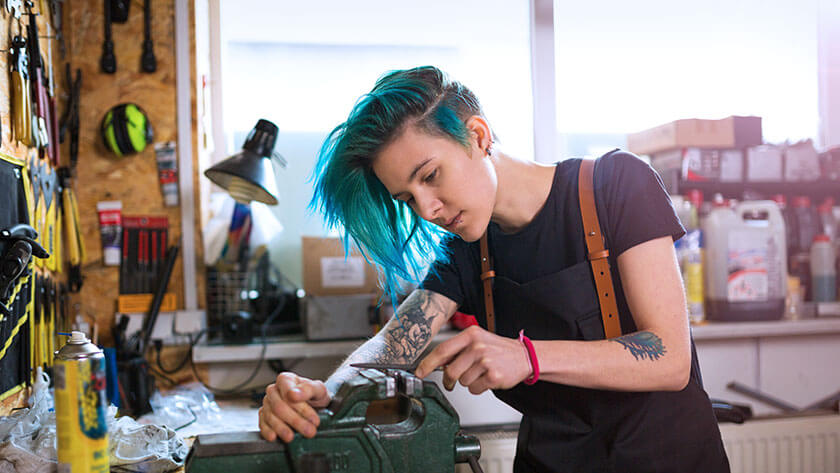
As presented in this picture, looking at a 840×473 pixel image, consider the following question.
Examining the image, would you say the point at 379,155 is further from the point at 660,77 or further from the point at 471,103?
the point at 660,77

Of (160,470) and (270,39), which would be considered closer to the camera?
(160,470)

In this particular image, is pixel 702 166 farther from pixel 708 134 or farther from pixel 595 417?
pixel 595 417

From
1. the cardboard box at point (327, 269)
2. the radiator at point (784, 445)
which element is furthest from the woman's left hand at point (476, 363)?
the cardboard box at point (327, 269)

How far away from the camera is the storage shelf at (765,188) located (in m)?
2.67

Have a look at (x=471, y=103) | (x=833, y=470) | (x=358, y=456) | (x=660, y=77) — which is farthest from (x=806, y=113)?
(x=358, y=456)

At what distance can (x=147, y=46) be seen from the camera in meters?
2.38

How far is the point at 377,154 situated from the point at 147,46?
1.58 m

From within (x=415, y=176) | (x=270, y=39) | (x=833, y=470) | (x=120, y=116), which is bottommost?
(x=833, y=470)

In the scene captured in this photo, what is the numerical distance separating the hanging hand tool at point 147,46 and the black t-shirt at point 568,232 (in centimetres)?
153

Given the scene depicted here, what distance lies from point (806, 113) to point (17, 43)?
3316 mm

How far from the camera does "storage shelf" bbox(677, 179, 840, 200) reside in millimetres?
2668

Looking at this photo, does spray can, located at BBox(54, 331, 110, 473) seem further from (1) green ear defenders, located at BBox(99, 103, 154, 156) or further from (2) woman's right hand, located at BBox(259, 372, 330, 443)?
(1) green ear defenders, located at BBox(99, 103, 154, 156)

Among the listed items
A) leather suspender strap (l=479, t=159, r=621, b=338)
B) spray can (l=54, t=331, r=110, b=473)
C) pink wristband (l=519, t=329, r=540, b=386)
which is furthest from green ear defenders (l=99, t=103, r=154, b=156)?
pink wristband (l=519, t=329, r=540, b=386)

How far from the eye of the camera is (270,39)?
2.75 meters
